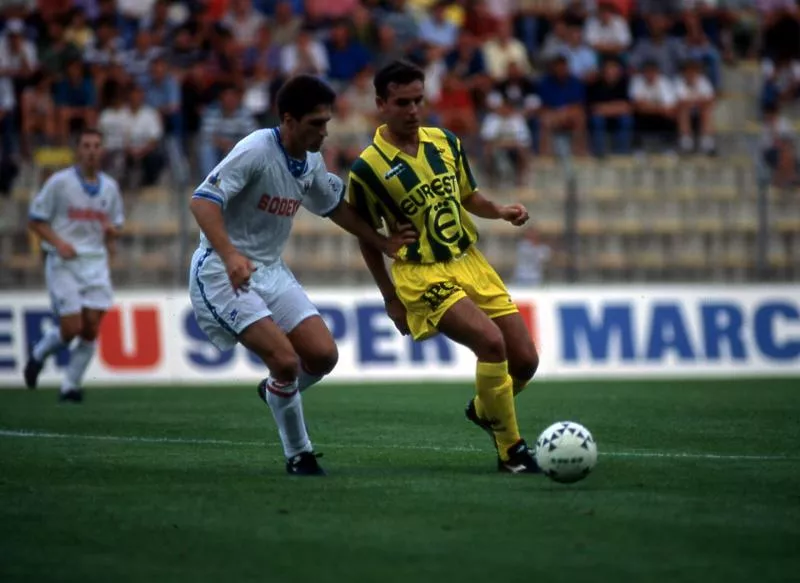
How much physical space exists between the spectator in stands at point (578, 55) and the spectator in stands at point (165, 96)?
18.7 feet

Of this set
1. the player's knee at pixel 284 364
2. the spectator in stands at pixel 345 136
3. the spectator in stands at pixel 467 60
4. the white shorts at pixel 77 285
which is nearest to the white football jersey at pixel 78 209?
the white shorts at pixel 77 285

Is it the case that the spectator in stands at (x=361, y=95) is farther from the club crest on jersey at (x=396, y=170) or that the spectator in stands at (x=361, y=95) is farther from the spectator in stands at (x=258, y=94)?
the club crest on jersey at (x=396, y=170)

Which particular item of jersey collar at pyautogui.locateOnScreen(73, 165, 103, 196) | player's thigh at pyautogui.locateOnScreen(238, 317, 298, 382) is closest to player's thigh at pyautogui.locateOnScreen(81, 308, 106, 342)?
jersey collar at pyautogui.locateOnScreen(73, 165, 103, 196)

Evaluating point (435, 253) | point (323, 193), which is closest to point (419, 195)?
point (435, 253)

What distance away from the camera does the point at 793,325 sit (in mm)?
18938

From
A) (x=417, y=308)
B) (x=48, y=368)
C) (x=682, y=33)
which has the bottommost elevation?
(x=48, y=368)

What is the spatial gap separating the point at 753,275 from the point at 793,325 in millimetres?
1540

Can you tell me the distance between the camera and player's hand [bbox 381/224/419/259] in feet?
30.6

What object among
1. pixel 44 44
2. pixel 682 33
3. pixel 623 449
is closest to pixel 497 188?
pixel 682 33

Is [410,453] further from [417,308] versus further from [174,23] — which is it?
[174,23]

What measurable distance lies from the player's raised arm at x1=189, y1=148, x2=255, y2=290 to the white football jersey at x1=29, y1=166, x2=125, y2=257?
23.4 feet

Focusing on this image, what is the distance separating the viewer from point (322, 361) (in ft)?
29.9

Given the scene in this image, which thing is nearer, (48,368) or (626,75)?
(48,368)

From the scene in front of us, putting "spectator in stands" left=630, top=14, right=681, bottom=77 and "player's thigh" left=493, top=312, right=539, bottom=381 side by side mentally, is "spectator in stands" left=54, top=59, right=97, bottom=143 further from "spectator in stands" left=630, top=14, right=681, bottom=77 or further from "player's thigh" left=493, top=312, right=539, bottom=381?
"player's thigh" left=493, top=312, right=539, bottom=381
